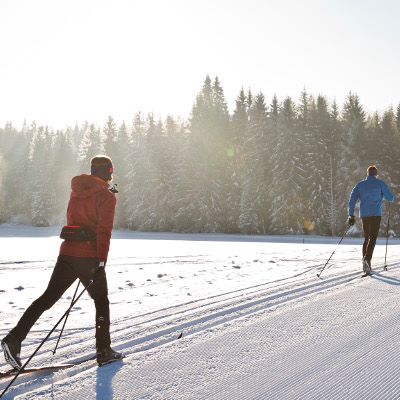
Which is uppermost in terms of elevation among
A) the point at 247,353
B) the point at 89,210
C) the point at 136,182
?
the point at 136,182

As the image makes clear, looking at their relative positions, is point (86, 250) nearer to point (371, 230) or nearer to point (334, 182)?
point (371, 230)

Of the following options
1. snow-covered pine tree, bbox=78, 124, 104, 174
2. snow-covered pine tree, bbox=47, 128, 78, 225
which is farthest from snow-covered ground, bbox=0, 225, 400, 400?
snow-covered pine tree, bbox=47, 128, 78, 225

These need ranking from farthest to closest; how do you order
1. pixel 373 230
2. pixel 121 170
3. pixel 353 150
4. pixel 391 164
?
pixel 121 170
pixel 353 150
pixel 391 164
pixel 373 230

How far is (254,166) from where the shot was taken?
3928cm

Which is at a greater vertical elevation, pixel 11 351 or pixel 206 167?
pixel 206 167

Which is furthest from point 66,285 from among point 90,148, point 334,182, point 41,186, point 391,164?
point 41,186

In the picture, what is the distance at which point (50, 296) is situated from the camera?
11.1 feet

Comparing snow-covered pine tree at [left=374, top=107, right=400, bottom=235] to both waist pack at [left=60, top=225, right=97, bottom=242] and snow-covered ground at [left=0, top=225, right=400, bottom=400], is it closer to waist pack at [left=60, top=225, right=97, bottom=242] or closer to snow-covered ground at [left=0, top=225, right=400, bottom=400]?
snow-covered ground at [left=0, top=225, right=400, bottom=400]

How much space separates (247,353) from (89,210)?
1967 mm

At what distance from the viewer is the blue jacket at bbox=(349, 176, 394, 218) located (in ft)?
27.3

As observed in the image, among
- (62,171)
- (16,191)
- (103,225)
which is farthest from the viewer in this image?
(16,191)

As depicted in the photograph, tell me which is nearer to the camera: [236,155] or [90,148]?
[236,155]

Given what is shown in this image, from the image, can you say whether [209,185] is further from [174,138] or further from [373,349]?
[373,349]

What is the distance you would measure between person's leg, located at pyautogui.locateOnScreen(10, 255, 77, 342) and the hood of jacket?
59cm
